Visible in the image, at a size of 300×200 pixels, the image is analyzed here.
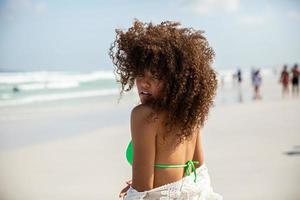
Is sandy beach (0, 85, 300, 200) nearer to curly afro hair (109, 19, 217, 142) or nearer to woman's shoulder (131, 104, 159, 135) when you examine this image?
curly afro hair (109, 19, 217, 142)

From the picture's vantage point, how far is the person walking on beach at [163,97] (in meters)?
2.00

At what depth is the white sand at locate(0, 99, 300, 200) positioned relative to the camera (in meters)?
5.57

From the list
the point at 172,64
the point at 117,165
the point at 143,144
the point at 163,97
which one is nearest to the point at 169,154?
the point at 143,144

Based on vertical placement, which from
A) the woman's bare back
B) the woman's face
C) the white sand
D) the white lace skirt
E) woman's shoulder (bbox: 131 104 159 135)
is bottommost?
the white sand

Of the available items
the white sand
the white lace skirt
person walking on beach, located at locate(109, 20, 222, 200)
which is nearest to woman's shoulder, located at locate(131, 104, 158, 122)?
person walking on beach, located at locate(109, 20, 222, 200)

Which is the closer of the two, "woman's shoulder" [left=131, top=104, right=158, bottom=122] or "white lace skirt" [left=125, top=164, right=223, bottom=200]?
"woman's shoulder" [left=131, top=104, right=158, bottom=122]

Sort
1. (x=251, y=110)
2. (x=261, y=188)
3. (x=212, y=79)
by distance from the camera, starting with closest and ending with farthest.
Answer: (x=212, y=79) → (x=261, y=188) → (x=251, y=110)

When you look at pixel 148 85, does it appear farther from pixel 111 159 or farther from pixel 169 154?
pixel 111 159

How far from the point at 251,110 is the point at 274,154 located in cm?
817

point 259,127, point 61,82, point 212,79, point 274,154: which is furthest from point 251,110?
point 61,82

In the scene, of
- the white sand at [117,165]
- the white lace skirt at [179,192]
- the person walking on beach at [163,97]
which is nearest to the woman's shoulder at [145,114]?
the person walking on beach at [163,97]

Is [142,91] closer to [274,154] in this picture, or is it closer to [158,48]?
[158,48]

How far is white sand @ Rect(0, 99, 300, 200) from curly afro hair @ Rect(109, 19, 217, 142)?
10.8 feet

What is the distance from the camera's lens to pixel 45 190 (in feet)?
18.8
